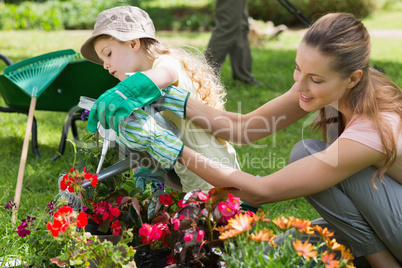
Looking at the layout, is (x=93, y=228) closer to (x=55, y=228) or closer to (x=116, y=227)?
(x=116, y=227)

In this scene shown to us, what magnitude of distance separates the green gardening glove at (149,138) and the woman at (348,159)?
0.12ft

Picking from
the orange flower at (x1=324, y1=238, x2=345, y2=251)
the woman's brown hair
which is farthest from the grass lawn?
the orange flower at (x1=324, y1=238, x2=345, y2=251)

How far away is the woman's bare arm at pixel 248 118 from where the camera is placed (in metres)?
2.00

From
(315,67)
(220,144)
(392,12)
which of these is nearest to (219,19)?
(220,144)

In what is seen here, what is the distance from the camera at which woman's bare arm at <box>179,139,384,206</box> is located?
160 cm

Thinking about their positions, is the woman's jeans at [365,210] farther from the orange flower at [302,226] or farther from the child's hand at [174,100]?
the child's hand at [174,100]

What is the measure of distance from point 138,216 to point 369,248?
86cm

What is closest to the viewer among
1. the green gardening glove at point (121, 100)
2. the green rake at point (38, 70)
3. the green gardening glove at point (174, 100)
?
the green gardening glove at point (121, 100)

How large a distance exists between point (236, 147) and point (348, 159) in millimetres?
1928

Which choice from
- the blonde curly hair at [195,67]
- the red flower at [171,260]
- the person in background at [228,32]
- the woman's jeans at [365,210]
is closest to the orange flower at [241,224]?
the red flower at [171,260]

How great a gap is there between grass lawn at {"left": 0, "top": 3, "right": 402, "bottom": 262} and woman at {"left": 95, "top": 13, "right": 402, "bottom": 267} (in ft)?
2.53

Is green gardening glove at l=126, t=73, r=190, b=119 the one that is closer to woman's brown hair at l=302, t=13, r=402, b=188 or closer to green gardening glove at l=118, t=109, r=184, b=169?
green gardening glove at l=118, t=109, r=184, b=169

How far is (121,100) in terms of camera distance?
61.4 inches

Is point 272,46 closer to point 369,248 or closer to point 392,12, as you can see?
point 392,12
